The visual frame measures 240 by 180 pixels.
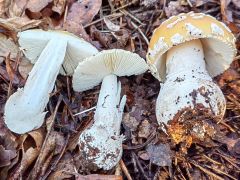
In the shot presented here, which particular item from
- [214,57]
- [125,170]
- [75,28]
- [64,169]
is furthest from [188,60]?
[64,169]

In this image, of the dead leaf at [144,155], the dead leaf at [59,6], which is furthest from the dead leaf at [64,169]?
the dead leaf at [59,6]

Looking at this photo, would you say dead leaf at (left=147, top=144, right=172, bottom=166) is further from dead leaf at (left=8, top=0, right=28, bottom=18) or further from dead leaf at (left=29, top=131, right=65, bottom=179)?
dead leaf at (left=8, top=0, right=28, bottom=18)

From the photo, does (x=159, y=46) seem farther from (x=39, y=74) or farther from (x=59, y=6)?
(x=59, y=6)

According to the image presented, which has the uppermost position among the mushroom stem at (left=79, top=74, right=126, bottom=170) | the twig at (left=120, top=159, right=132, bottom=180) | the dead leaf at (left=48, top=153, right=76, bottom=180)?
the mushroom stem at (left=79, top=74, right=126, bottom=170)

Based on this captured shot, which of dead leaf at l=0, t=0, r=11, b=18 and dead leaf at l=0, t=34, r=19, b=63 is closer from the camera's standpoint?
dead leaf at l=0, t=34, r=19, b=63

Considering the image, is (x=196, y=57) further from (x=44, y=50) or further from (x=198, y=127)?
(x=44, y=50)

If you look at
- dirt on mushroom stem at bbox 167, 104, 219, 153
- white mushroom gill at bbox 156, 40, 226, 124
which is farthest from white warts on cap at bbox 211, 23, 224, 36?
dirt on mushroom stem at bbox 167, 104, 219, 153

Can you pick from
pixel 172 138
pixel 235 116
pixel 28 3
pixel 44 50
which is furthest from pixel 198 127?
pixel 28 3

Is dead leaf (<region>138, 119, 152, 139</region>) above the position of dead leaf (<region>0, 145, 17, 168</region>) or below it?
below

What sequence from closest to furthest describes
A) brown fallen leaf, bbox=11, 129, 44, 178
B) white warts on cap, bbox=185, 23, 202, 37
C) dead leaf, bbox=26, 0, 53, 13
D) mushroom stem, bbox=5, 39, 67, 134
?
1. white warts on cap, bbox=185, 23, 202, 37
2. brown fallen leaf, bbox=11, 129, 44, 178
3. mushroom stem, bbox=5, 39, 67, 134
4. dead leaf, bbox=26, 0, 53, 13
